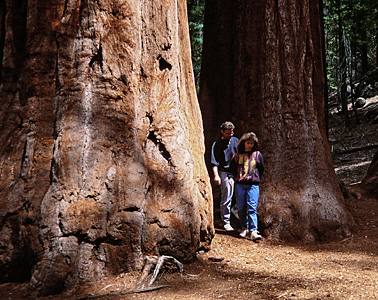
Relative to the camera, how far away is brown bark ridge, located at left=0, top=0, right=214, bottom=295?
402cm

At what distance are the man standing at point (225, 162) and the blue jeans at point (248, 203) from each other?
0.19m

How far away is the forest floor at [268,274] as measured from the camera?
3.63 metres

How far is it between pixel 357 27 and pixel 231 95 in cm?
1616

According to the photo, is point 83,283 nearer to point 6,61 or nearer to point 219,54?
point 6,61

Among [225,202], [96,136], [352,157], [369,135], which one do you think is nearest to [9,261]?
[96,136]

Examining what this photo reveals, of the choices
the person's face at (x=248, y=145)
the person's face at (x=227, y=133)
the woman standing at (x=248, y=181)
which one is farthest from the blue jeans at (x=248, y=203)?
the person's face at (x=227, y=133)

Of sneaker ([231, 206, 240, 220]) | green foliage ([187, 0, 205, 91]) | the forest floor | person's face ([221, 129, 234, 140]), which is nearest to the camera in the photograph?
the forest floor

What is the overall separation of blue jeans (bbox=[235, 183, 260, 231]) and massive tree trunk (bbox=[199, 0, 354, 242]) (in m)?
0.25

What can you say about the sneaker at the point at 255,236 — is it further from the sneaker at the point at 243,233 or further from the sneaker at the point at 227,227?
the sneaker at the point at 227,227

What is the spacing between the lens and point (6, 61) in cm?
488

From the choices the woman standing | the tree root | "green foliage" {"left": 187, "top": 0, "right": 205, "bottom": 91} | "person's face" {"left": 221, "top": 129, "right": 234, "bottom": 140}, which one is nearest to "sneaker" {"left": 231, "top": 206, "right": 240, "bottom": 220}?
the woman standing

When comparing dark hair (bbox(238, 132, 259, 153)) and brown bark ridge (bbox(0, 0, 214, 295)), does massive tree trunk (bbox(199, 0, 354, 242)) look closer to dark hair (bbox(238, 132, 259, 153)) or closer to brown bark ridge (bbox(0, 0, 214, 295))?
dark hair (bbox(238, 132, 259, 153))

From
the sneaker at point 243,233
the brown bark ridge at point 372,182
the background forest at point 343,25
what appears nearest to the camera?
the sneaker at point 243,233

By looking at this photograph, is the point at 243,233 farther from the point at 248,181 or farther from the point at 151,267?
the point at 151,267
